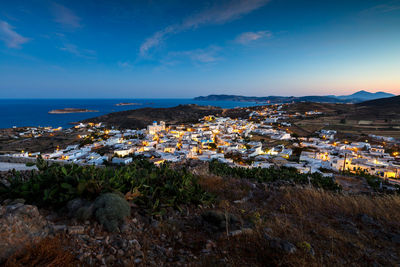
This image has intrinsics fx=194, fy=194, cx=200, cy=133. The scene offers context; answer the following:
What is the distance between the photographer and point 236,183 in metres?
6.88

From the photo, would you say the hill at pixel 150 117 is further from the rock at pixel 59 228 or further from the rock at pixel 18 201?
the rock at pixel 59 228

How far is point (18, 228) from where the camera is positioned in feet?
8.66

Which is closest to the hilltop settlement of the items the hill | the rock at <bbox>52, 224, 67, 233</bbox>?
the rock at <bbox>52, 224, 67, 233</bbox>

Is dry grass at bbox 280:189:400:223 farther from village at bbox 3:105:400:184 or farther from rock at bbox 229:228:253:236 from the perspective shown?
village at bbox 3:105:400:184

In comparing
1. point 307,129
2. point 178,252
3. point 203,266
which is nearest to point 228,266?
point 203,266

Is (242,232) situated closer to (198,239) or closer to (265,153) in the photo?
(198,239)

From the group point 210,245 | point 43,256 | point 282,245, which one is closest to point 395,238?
point 282,245

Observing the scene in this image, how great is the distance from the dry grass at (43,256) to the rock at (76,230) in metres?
0.36

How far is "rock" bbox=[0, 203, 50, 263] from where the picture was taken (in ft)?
7.57

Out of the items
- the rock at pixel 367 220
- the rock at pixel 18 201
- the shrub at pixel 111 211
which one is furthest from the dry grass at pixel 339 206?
the rock at pixel 18 201

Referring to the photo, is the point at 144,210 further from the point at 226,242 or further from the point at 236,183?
the point at 236,183

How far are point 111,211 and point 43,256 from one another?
1099 millimetres

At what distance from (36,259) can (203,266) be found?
1.99 metres

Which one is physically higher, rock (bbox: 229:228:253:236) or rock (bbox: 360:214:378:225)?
rock (bbox: 229:228:253:236)
